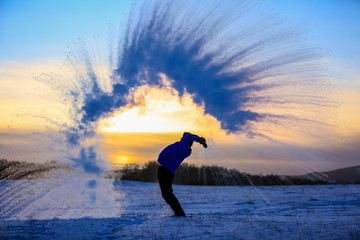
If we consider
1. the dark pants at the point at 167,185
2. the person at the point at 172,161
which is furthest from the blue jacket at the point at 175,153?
the dark pants at the point at 167,185

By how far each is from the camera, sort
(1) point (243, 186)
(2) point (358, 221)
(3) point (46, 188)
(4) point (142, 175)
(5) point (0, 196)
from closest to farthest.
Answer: (2) point (358, 221), (5) point (0, 196), (3) point (46, 188), (1) point (243, 186), (4) point (142, 175)

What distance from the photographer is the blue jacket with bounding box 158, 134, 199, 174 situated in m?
7.97

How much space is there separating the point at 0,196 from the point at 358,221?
37.2ft

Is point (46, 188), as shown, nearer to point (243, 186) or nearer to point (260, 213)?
point (260, 213)

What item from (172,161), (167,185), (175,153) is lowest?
(167,185)

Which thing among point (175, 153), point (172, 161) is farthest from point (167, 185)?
point (175, 153)

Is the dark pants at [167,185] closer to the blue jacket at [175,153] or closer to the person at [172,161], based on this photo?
the person at [172,161]

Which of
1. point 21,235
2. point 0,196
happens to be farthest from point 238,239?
point 0,196

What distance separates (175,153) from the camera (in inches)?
319

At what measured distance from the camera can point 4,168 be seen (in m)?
12.1

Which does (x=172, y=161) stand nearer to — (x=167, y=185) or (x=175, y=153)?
(x=175, y=153)

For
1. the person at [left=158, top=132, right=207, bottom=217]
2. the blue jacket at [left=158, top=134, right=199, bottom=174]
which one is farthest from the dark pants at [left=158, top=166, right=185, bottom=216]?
the blue jacket at [left=158, top=134, right=199, bottom=174]

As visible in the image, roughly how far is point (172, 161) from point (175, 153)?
0.22m

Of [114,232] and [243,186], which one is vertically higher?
[243,186]
